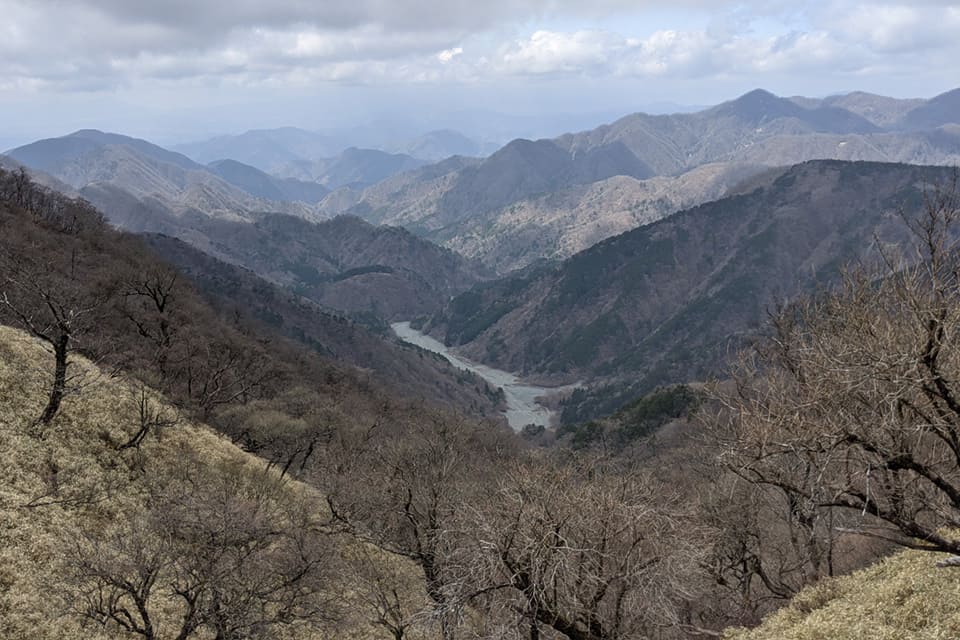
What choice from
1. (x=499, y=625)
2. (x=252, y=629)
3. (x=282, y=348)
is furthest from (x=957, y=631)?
(x=282, y=348)

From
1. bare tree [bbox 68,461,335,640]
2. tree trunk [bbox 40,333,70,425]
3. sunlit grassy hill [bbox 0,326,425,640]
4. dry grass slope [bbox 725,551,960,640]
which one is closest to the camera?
dry grass slope [bbox 725,551,960,640]

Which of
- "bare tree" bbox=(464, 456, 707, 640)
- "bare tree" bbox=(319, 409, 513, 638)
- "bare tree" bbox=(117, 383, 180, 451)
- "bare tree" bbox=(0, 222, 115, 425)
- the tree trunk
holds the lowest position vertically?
"bare tree" bbox=(319, 409, 513, 638)

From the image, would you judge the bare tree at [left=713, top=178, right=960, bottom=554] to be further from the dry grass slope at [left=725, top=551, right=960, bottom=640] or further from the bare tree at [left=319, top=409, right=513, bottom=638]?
the bare tree at [left=319, top=409, right=513, bottom=638]

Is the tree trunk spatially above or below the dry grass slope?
above

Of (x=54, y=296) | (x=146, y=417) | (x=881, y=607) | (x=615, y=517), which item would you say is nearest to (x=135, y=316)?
(x=54, y=296)

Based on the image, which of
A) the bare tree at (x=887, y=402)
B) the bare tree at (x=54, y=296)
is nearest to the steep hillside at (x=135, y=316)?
the bare tree at (x=54, y=296)

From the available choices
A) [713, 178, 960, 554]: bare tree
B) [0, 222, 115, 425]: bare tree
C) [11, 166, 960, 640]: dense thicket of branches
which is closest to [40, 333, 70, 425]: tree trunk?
[0, 222, 115, 425]: bare tree
